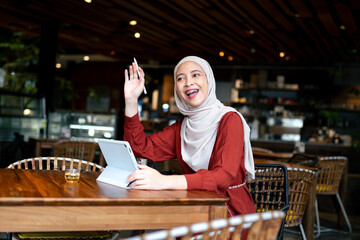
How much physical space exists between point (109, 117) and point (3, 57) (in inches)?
156

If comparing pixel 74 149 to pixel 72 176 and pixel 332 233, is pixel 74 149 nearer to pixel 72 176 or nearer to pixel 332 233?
pixel 332 233

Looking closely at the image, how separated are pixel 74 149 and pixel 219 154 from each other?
4372 mm

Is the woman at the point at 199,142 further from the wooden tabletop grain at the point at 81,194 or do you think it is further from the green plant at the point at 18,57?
the green plant at the point at 18,57

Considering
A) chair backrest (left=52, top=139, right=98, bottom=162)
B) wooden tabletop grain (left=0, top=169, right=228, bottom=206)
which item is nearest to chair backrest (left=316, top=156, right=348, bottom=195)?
chair backrest (left=52, top=139, right=98, bottom=162)

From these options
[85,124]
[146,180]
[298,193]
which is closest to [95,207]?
[146,180]

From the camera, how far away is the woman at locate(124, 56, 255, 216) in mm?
1857

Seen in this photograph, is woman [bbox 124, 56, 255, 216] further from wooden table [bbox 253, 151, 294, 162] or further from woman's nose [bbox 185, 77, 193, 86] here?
wooden table [bbox 253, 151, 294, 162]

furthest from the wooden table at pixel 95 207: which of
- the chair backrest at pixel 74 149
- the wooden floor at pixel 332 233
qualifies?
the chair backrest at pixel 74 149

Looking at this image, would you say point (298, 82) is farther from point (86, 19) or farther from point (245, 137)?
point (245, 137)

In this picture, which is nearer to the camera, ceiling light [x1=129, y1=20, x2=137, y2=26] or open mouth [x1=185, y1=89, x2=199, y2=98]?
open mouth [x1=185, y1=89, x2=199, y2=98]

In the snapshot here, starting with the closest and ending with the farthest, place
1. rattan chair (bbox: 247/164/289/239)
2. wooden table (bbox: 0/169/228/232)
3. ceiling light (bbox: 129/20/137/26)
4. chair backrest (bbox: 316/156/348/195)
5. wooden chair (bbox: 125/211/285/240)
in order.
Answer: wooden chair (bbox: 125/211/285/240), wooden table (bbox: 0/169/228/232), rattan chair (bbox: 247/164/289/239), chair backrest (bbox: 316/156/348/195), ceiling light (bbox: 129/20/137/26)

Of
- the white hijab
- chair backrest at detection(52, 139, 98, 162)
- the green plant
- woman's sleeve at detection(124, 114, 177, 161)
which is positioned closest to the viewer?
the white hijab

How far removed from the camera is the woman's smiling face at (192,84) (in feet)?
7.12

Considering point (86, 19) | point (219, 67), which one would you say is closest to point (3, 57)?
point (86, 19)
